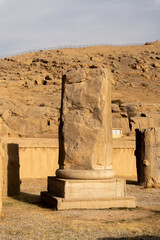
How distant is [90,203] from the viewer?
7.71 metres

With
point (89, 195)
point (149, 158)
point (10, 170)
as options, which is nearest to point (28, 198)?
point (10, 170)

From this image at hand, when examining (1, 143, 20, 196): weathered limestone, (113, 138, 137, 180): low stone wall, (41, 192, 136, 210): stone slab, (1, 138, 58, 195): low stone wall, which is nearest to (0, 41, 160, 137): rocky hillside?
(1, 138, 58, 195): low stone wall

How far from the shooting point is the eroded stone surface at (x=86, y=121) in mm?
8109

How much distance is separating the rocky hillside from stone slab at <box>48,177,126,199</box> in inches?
406

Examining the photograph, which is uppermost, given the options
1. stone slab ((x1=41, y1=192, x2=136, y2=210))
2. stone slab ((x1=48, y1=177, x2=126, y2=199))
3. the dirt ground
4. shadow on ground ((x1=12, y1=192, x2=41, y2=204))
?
stone slab ((x1=48, y1=177, x2=126, y2=199))

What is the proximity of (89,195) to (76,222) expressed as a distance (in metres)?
1.54

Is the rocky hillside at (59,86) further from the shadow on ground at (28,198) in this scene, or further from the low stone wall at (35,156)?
the shadow on ground at (28,198)

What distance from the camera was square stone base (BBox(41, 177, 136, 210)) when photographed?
301 inches

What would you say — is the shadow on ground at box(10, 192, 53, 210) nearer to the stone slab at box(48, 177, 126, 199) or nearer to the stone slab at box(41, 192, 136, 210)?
the stone slab at box(41, 192, 136, 210)

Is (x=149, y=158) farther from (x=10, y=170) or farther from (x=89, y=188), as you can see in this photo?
(x=10, y=170)

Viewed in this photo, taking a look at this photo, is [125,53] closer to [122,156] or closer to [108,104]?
[122,156]

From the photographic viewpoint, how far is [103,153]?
814 centimetres

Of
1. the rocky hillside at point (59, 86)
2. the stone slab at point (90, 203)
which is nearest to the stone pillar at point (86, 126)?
the stone slab at point (90, 203)

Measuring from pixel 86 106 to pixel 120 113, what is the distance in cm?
1855
